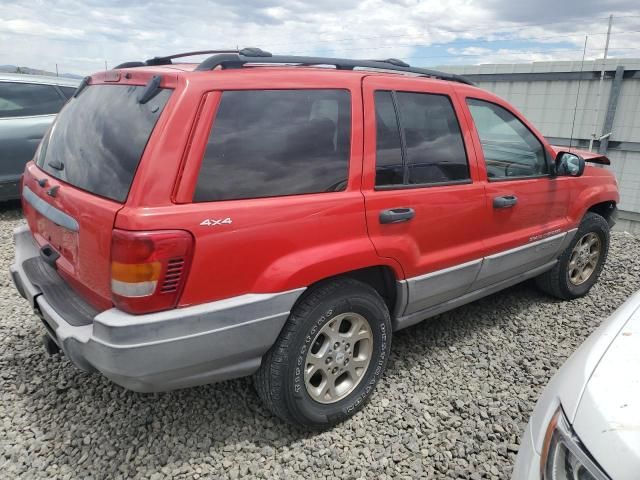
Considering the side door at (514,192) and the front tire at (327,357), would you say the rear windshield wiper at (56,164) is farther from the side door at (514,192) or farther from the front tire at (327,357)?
the side door at (514,192)

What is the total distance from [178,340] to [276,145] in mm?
941

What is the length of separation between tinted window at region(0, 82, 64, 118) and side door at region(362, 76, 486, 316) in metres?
5.43

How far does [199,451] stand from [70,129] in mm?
1783

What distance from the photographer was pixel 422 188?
2.68m

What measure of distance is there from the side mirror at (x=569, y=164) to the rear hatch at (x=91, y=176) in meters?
2.84

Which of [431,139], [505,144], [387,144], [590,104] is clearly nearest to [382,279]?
[387,144]

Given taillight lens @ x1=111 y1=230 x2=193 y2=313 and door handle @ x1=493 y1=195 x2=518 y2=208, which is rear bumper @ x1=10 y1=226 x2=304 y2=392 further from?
door handle @ x1=493 y1=195 x2=518 y2=208

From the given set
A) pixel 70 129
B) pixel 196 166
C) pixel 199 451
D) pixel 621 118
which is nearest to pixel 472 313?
pixel 199 451

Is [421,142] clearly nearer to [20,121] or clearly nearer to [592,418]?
[592,418]

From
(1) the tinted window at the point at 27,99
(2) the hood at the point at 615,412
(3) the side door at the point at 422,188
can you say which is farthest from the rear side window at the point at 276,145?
(1) the tinted window at the point at 27,99

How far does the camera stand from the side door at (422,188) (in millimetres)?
2494

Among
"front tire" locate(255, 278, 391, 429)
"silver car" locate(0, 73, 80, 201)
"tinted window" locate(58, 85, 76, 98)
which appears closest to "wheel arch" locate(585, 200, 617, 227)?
"front tire" locate(255, 278, 391, 429)

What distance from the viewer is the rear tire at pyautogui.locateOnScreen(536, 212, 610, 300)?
13.3 feet

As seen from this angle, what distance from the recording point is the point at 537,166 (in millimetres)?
3490
